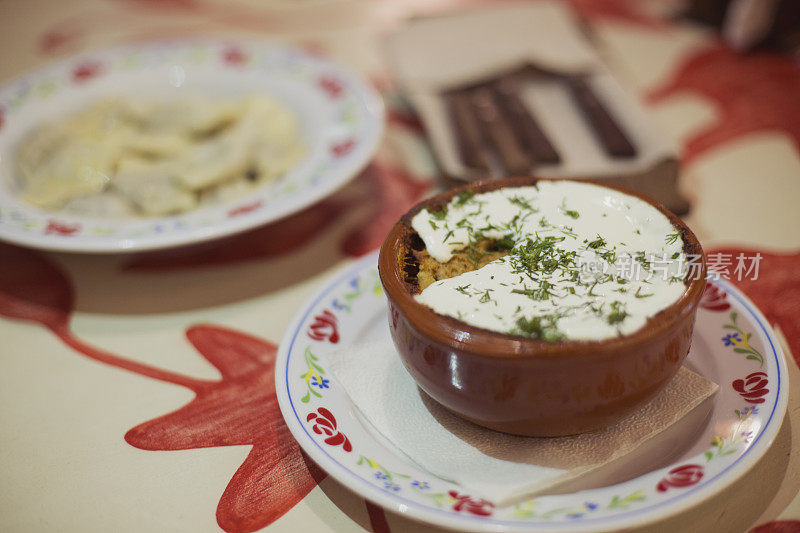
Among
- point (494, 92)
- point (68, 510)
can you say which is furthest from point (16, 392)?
point (494, 92)

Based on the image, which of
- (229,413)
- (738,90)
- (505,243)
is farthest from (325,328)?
(738,90)

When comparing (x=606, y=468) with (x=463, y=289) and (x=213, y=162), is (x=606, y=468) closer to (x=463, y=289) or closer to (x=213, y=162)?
(x=463, y=289)

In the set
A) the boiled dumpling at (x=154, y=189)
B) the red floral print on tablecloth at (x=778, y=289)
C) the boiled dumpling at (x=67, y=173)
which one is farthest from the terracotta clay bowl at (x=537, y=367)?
the boiled dumpling at (x=67, y=173)

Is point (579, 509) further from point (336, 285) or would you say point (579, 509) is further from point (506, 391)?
point (336, 285)

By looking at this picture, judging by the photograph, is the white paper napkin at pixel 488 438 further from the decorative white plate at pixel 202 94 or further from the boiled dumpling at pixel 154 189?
the boiled dumpling at pixel 154 189

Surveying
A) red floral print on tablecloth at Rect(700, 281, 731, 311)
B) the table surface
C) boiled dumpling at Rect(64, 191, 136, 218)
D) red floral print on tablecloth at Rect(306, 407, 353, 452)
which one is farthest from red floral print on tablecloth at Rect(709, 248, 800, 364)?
boiled dumpling at Rect(64, 191, 136, 218)

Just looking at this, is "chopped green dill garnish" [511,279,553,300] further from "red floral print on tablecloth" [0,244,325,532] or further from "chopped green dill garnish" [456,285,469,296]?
"red floral print on tablecloth" [0,244,325,532]

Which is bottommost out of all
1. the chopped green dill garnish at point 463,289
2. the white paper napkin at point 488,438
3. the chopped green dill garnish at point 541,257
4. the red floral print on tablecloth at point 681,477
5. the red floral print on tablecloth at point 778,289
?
the red floral print on tablecloth at point 778,289
